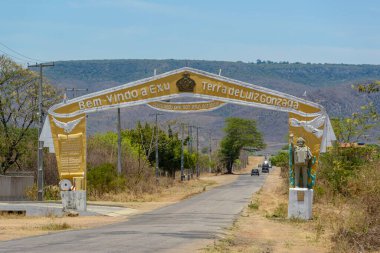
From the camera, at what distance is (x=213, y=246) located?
61.3ft

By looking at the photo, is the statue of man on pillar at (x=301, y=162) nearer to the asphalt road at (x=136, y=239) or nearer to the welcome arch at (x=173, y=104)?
the welcome arch at (x=173, y=104)

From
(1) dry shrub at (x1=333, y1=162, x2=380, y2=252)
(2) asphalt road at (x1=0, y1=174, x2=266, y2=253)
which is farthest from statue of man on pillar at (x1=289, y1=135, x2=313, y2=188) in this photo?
(1) dry shrub at (x1=333, y1=162, x2=380, y2=252)

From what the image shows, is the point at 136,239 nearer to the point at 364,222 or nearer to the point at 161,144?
the point at 364,222

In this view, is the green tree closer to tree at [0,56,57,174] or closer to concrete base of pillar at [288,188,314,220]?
tree at [0,56,57,174]

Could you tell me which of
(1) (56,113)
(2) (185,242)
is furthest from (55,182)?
(2) (185,242)

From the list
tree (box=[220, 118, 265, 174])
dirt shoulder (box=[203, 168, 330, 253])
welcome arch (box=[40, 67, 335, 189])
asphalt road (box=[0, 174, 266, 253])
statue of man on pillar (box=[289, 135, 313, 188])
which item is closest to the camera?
asphalt road (box=[0, 174, 266, 253])

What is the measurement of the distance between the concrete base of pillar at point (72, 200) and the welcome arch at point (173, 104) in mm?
408

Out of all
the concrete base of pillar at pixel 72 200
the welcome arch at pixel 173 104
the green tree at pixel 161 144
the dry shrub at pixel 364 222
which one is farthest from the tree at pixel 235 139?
the dry shrub at pixel 364 222

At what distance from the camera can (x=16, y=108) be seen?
6372 cm

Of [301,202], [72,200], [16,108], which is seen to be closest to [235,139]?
[16,108]

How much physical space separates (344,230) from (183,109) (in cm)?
1489

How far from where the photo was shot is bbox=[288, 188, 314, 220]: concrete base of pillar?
1113 inches

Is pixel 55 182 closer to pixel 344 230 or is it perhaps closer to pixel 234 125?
pixel 344 230

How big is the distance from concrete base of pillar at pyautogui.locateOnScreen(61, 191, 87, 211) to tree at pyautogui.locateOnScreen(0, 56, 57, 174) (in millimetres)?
26225
